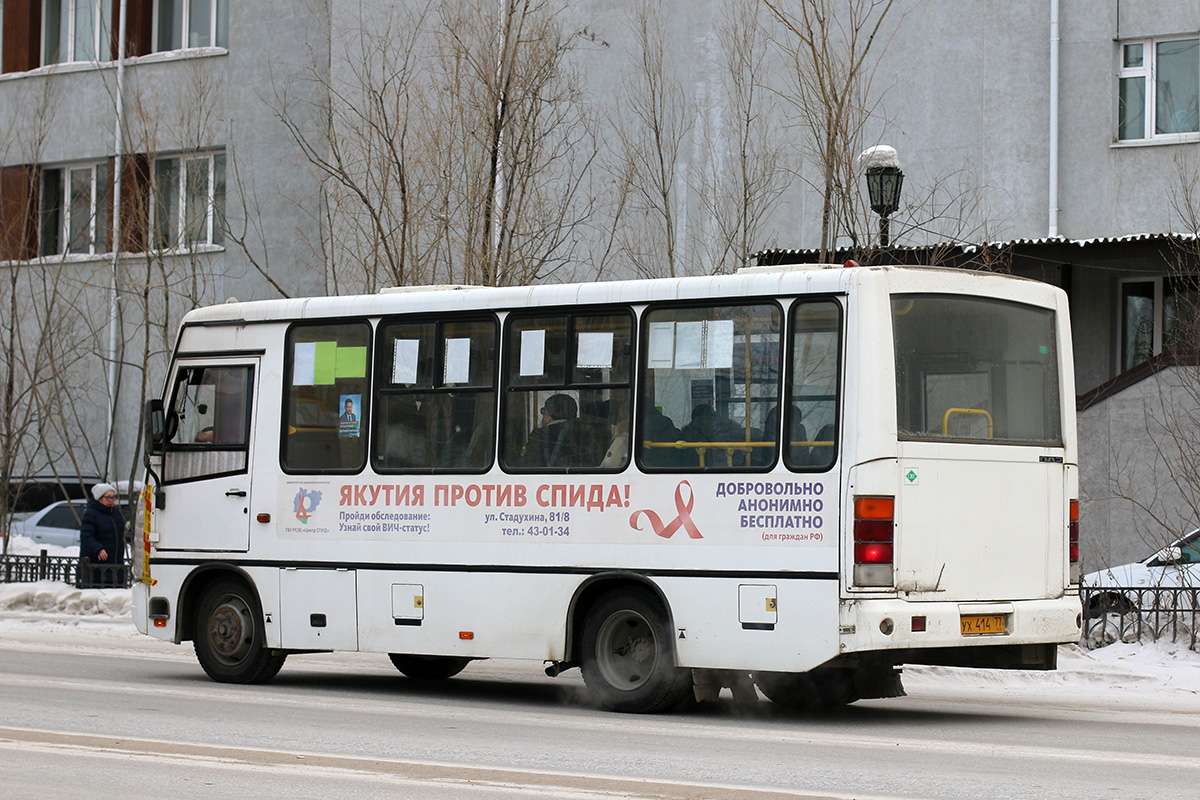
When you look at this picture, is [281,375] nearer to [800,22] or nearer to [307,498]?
[307,498]

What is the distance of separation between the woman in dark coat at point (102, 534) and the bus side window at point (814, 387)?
13.4m

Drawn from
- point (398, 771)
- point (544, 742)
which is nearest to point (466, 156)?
point (544, 742)

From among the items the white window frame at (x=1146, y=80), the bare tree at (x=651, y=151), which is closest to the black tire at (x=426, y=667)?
the bare tree at (x=651, y=151)

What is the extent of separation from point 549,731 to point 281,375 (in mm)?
4442

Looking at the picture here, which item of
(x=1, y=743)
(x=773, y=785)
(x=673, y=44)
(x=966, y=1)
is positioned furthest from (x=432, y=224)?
(x=773, y=785)

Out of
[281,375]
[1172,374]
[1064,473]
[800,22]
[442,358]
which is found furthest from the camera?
[800,22]

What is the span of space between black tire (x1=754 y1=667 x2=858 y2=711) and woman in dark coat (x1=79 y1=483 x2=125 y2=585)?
1214 cm

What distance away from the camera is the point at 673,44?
24562mm

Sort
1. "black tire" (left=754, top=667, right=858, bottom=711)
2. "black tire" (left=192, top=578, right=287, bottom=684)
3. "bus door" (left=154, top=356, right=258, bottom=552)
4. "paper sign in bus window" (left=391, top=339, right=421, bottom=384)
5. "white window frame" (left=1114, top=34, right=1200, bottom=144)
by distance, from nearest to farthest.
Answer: "black tire" (left=754, top=667, right=858, bottom=711), "paper sign in bus window" (left=391, top=339, right=421, bottom=384), "black tire" (left=192, top=578, right=287, bottom=684), "bus door" (left=154, top=356, right=258, bottom=552), "white window frame" (left=1114, top=34, right=1200, bottom=144)

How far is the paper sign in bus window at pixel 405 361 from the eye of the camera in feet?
42.4

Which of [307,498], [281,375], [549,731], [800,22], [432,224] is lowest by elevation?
[549,731]

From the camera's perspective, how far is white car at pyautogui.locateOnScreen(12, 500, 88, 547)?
29.0 metres

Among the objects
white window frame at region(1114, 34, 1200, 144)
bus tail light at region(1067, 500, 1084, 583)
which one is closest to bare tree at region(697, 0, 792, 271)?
white window frame at region(1114, 34, 1200, 144)

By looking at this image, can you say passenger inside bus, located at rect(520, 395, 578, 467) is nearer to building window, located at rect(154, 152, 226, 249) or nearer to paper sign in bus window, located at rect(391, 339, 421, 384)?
paper sign in bus window, located at rect(391, 339, 421, 384)
